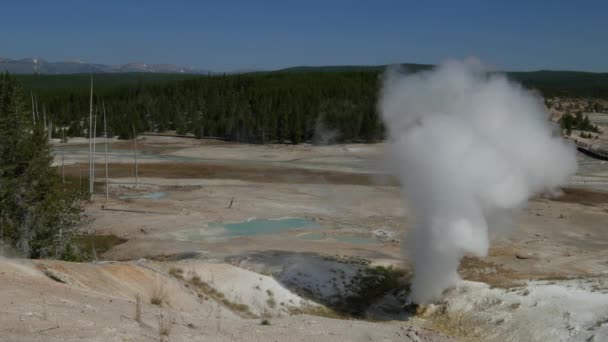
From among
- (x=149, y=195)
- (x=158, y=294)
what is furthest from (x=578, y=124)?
(x=158, y=294)

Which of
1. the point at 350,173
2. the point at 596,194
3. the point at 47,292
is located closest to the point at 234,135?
the point at 350,173

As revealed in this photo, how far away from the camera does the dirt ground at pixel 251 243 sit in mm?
13398

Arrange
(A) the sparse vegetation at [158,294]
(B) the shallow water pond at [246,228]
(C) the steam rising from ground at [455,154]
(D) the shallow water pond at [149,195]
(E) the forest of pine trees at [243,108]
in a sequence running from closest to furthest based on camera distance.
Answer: (A) the sparse vegetation at [158,294], (C) the steam rising from ground at [455,154], (B) the shallow water pond at [246,228], (D) the shallow water pond at [149,195], (E) the forest of pine trees at [243,108]

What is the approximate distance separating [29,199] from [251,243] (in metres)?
11.5

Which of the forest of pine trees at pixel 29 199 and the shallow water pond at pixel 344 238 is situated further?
the shallow water pond at pixel 344 238

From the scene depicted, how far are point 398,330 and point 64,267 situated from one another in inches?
355

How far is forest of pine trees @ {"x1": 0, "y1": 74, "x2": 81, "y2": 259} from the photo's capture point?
2391 centimetres

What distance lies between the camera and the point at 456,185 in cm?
2002

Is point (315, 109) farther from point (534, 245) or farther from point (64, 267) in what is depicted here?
point (64, 267)

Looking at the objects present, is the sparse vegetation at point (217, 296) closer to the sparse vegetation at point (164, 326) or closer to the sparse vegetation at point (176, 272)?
the sparse vegetation at point (176, 272)

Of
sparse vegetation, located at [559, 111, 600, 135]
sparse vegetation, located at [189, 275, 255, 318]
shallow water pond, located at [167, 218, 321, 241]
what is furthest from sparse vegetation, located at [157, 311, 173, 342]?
sparse vegetation, located at [559, 111, 600, 135]

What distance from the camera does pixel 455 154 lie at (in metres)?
20.0

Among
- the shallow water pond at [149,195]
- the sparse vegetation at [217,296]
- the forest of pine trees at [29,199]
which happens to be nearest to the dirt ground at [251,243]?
the shallow water pond at [149,195]

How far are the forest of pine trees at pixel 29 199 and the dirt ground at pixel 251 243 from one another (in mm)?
3349
